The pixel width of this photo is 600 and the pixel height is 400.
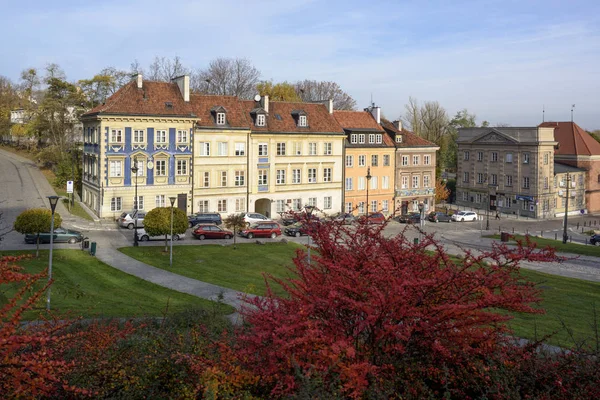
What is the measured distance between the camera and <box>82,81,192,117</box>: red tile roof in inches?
1764

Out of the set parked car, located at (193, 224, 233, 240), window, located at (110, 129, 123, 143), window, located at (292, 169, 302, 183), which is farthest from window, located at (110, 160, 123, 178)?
window, located at (292, 169, 302, 183)

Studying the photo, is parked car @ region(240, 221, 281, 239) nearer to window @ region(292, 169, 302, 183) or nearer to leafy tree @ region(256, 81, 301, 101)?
window @ region(292, 169, 302, 183)

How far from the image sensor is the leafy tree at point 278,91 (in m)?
76.8

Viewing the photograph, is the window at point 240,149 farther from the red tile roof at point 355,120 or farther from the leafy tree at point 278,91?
the leafy tree at point 278,91

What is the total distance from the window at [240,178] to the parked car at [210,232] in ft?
29.3

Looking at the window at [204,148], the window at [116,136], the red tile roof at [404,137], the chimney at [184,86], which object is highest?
the chimney at [184,86]

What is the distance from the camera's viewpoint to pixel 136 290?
2650 cm

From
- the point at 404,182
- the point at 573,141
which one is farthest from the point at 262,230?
the point at 573,141

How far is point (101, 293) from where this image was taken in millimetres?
25297

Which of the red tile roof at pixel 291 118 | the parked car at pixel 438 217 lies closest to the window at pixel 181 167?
the red tile roof at pixel 291 118

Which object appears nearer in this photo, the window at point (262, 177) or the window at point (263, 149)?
the window at point (263, 149)

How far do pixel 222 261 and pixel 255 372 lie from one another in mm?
24652

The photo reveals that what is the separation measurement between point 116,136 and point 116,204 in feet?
17.2

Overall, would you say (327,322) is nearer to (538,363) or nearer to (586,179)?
(538,363)
